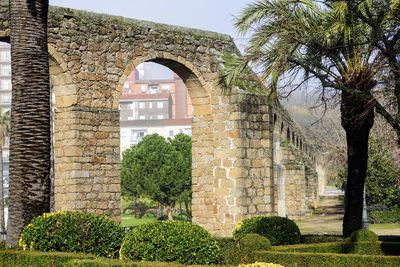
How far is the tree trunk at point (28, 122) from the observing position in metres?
12.3

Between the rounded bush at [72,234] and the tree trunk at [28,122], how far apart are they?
70 centimetres

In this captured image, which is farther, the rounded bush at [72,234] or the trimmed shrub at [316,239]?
the trimmed shrub at [316,239]

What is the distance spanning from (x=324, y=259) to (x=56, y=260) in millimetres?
4174

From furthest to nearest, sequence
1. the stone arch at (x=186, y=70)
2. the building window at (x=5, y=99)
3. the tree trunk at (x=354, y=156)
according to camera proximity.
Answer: the building window at (x=5, y=99), the stone arch at (x=186, y=70), the tree trunk at (x=354, y=156)

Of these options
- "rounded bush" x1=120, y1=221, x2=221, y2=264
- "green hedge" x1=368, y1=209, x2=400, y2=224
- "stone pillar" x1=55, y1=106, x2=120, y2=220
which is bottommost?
"green hedge" x1=368, y1=209, x2=400, y2=224

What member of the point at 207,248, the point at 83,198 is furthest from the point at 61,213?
the point at 83,198

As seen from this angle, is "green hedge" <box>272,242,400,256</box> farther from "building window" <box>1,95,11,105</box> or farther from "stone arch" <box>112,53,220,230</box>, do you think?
"building window" <box>1,95,11,105</box>

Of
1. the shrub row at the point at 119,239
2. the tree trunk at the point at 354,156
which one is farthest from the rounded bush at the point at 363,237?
the shrub row at the point at 119,239

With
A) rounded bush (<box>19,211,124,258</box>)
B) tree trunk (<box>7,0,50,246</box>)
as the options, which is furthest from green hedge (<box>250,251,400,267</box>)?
tree trunk (<box>7,0,50,246</box>)

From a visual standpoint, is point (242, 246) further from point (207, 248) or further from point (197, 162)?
point (197, 162)

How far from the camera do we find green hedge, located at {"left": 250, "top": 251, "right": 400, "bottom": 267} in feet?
37.1

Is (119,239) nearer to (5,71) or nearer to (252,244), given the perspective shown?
(252,244)

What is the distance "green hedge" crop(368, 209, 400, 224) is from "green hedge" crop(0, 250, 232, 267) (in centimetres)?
2695

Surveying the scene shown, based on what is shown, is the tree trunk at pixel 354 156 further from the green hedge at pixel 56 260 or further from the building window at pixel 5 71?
the building window at pixel 5 71
